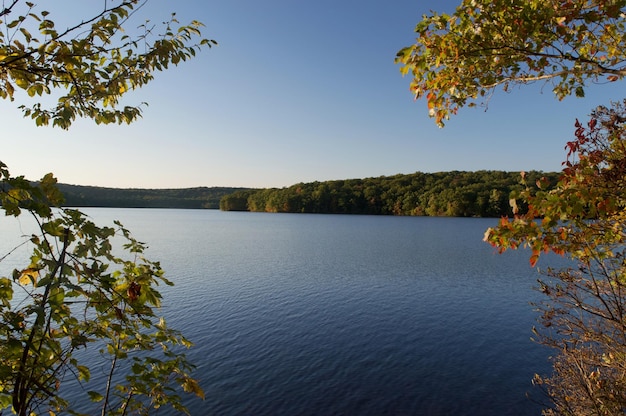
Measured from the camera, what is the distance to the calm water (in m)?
16.1

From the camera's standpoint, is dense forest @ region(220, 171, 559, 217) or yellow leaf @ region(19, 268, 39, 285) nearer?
yellow leaf @ region(19, 268, 39, 285)

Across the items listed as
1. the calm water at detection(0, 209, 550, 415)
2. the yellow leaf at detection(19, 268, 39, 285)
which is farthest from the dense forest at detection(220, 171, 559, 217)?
the yellow leaf at detection(19, 268, 39, 285)

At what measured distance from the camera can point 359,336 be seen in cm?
2322

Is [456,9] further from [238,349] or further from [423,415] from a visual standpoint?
[238,349]

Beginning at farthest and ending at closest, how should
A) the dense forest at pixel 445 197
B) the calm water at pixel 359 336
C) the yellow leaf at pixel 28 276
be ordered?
the dense forest at pixel 445 197 < the calm water at pixel 359 336 < the yellow leaf at pixel 28 276

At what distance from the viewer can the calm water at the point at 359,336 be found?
635 inches

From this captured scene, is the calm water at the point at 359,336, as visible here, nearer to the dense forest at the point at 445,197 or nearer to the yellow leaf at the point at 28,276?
the yellow leaf at the point at 28,276

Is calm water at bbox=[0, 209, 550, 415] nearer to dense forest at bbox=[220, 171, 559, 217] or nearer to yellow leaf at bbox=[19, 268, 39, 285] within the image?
yellow leaf at bbox=[19, 268, 39, 285]

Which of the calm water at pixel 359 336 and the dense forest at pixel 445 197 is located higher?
the dense forest at pixel 445 197

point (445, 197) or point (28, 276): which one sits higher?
point (445, 197)

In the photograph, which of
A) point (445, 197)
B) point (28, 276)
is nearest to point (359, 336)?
point (28, 276)

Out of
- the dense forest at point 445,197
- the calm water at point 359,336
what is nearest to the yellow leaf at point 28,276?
the calm water at point 359,336

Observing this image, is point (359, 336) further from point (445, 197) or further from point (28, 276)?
point (445, 197)

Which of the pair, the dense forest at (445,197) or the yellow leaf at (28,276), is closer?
the yellow leaf at (28,276)
